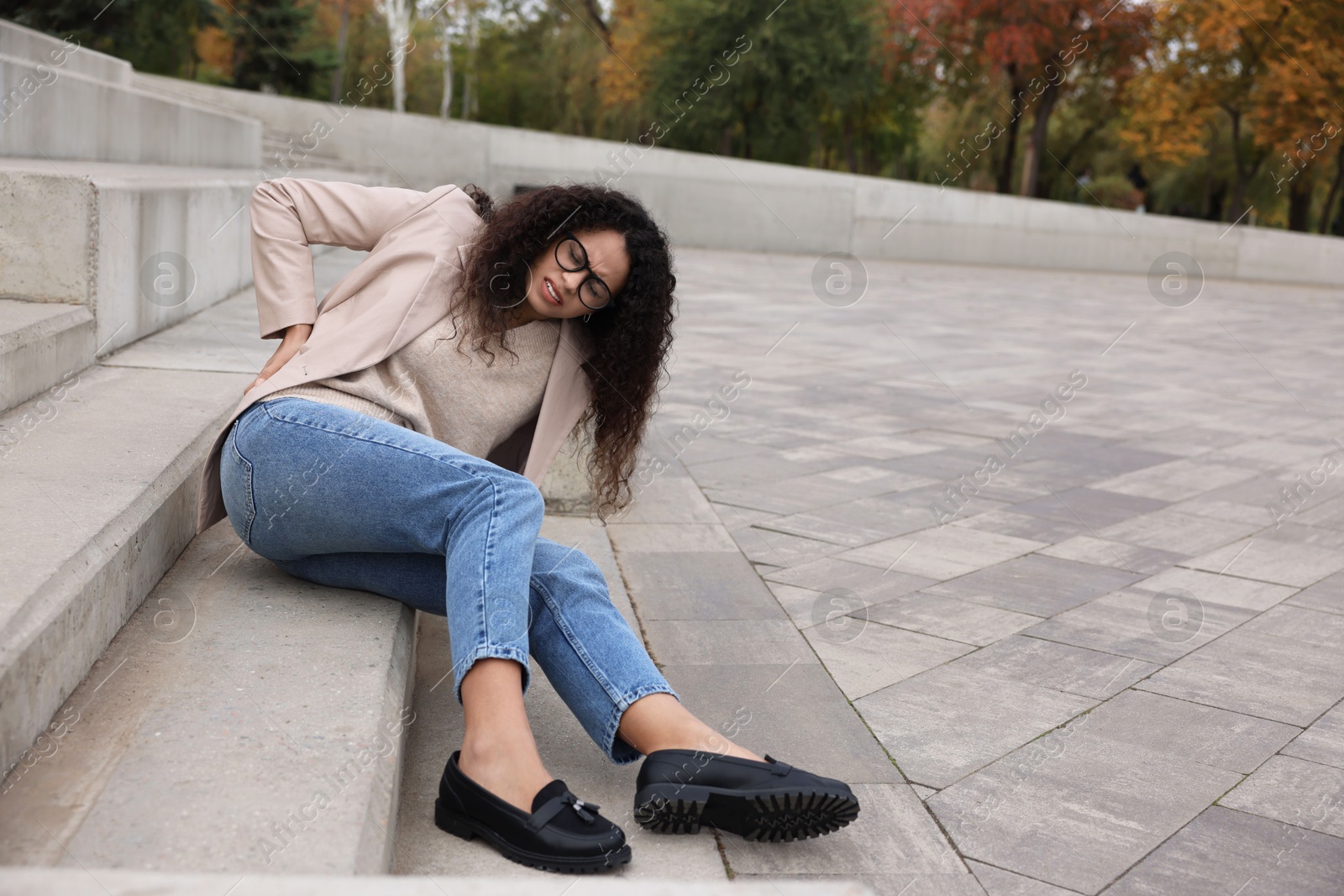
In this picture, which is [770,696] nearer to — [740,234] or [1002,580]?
[1002,580]

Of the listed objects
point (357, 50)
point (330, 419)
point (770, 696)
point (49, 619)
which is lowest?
point (770, 696)

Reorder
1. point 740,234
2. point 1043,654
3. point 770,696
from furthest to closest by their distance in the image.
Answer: point 740,234 < point 1043,654 < point 770,696

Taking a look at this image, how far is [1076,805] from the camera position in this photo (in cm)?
246

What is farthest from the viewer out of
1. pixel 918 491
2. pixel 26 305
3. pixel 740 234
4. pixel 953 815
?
pixel 740 234

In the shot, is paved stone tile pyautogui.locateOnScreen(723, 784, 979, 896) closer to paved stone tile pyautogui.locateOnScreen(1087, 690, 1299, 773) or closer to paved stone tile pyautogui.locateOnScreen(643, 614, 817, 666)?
paved stone tile pyautogui.locateOnScreen(1087, 690, 1299, 773)

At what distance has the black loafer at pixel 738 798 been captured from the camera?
216 centimetres

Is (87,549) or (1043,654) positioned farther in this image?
(1043,654)

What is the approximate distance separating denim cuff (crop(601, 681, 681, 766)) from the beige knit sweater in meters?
0.76

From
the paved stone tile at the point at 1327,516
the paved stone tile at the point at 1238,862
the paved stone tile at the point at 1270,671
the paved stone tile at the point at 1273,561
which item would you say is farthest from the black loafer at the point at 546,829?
the paved stone tile at the point at 1327,516

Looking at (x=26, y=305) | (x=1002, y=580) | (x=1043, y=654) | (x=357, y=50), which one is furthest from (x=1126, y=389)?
(x=357, y=50)

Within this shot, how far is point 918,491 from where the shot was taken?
5.02m

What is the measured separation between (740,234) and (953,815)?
17.7m

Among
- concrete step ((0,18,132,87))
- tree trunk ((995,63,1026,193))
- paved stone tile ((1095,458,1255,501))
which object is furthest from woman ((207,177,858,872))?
tree trunk ((995,63,1026,193))

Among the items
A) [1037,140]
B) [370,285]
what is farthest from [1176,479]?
[1037,140]
